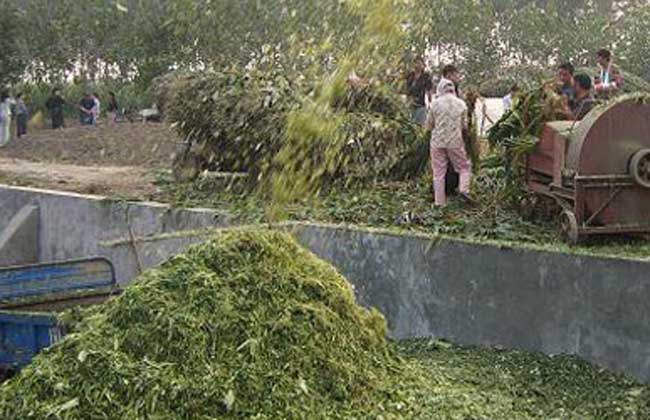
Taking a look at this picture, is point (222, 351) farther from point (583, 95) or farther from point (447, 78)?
point (447, 78)

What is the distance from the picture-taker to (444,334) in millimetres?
9656

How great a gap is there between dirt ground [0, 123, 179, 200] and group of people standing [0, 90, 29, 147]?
4.10ft

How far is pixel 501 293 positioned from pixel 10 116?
18.0 metres

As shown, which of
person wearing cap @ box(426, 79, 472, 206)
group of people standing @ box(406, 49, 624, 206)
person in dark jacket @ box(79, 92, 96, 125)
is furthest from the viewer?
person in dark jacket @ box(79, 92, 96, 125)

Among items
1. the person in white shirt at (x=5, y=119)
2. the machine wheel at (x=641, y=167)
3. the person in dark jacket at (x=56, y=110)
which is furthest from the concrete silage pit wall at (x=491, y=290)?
the person in dark jacket at (x=56, y=110)

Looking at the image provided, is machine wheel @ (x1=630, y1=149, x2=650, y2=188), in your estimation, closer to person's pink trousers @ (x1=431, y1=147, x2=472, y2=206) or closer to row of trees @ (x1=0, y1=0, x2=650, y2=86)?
person's pink trousers @ (x1=431, y1=147, x2=472, y2=206)

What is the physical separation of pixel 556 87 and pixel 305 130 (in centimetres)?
277

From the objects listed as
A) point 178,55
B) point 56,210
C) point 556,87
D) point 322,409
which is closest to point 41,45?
point 178,55

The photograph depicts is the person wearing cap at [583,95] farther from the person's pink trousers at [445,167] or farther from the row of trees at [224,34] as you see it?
the row of trees at [224,34]

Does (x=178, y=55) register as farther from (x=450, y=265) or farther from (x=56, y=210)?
(x=450, y=265)

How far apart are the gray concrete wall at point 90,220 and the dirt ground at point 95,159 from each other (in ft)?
1.50

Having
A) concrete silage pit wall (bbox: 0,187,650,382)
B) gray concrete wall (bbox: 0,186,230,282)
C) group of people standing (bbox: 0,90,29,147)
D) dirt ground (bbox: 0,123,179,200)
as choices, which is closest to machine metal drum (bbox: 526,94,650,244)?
concrete silage pit wall (bbox: 0,187,650,382)

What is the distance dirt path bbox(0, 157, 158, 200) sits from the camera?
1500 centimetres

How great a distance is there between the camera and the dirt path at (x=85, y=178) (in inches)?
591
